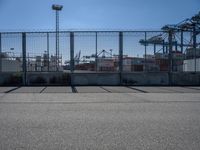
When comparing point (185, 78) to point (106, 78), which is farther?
point (185, 78)

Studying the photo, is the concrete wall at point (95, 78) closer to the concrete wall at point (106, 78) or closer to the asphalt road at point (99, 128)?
the concrete wall at point (106, 78)

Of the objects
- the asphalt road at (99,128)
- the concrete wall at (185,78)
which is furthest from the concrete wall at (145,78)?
the asphalt road at (99,128)

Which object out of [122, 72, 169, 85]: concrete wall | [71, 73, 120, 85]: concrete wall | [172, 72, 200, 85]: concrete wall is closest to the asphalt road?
[71, 73, 120, 85]: concrete wall

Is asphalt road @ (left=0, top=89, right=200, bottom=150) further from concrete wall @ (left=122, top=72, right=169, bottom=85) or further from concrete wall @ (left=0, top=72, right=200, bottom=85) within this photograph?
concrete wall @ (left=122, top=72, right=169, bottom=85)

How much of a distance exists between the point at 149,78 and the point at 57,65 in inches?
259

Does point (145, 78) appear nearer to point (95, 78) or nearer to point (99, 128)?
point (95, 78)

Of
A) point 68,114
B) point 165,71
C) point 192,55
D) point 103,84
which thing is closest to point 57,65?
point 103,84

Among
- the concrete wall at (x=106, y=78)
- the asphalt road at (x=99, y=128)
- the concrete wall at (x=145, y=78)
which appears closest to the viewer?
the asphalt road at (x=99, y=128)

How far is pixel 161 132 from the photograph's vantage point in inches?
314

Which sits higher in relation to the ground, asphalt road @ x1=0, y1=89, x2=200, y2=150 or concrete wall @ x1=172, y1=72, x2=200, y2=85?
concrete wall @ x1=172, y1=72, x2=200, y2=85

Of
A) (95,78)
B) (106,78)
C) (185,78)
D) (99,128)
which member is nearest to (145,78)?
(106,78)

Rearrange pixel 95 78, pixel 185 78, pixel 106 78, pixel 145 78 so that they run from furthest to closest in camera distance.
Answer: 1. pixel 185 78
2. pixel 145 78
3. pixel 106 78
4. pixel 95 78

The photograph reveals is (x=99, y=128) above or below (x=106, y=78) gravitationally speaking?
below

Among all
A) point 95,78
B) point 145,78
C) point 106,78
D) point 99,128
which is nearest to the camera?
point 99,128
